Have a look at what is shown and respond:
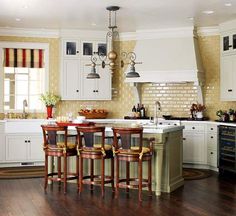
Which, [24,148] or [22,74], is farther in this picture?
[22,74]

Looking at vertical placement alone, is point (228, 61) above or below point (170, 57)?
below

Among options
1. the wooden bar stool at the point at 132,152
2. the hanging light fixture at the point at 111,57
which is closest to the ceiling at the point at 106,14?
the hanging light fixture at the point at 111,57

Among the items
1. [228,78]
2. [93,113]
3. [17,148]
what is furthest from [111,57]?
[17,148]

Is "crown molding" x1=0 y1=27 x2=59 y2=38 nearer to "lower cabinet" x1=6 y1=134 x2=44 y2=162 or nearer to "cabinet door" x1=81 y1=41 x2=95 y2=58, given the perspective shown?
"cabinet door" x1=81 y1=41 x2=95 y2=58

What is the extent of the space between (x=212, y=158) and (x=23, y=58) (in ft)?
15.8

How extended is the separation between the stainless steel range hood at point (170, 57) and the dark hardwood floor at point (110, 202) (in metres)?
2.86

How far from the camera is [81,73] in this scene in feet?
32.3

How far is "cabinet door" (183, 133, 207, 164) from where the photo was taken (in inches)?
354

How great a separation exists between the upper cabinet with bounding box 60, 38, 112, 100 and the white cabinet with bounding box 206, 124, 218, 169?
2.52 m

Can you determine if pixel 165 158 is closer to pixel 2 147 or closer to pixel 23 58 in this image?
pixel 2 147

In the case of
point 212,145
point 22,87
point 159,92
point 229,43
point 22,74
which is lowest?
point 212,145

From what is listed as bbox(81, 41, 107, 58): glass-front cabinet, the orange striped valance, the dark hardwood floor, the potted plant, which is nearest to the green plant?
the potted plant

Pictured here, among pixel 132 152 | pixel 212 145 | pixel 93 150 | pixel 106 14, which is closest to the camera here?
pixel 132 152

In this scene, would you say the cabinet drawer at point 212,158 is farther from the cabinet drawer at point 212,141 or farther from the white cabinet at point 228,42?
the white cabinet at point 228,42
